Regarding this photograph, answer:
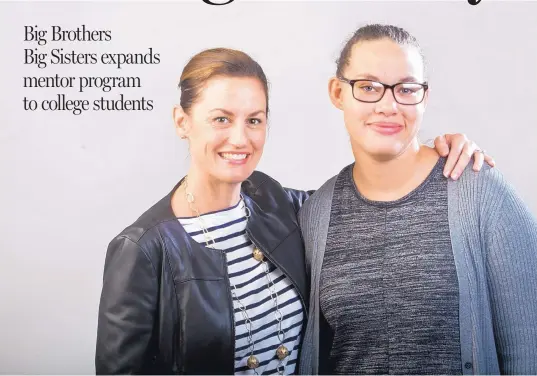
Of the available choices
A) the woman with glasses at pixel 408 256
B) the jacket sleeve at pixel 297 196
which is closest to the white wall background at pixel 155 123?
the jacket sleeve at pixel 297 196

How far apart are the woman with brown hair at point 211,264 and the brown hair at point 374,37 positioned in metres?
0.14

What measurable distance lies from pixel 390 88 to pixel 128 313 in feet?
1.71

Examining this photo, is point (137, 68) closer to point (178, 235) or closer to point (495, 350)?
point (178, 235)

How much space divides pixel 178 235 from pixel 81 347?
0.97 feet

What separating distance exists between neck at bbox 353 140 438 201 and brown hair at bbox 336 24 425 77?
150 millimetres

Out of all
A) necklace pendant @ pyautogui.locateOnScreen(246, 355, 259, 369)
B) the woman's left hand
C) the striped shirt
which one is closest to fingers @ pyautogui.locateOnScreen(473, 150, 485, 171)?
the woman's left hand

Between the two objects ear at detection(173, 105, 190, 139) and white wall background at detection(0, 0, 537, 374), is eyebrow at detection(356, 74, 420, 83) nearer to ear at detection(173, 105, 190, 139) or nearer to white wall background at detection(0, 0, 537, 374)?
white wall background at detection(0, 0, 537, 374)

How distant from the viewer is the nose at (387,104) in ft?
3.26

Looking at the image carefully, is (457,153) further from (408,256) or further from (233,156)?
(233,156)

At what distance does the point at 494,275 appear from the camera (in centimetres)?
98

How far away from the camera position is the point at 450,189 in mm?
1016

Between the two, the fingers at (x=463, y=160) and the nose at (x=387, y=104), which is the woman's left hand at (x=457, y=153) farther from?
the nose at (x=387, y=104)

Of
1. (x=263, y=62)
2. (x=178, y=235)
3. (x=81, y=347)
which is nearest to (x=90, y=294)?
(x=81, y=347)

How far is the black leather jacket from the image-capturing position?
957 millimetres
